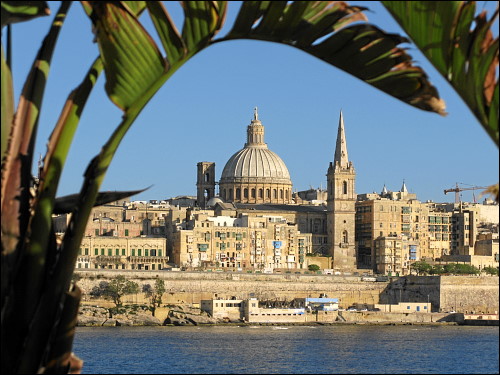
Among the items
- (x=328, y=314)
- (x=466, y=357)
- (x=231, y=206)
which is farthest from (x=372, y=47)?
(x=231, y=206)

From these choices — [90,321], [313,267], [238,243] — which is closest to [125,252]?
[238,243]

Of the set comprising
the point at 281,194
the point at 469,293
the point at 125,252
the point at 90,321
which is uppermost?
the point at 281,194

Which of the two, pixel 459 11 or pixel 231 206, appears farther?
pixel 231 206

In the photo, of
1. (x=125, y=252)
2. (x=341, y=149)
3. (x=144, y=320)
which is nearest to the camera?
(x=144, y=320)

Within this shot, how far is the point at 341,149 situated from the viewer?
10275cm

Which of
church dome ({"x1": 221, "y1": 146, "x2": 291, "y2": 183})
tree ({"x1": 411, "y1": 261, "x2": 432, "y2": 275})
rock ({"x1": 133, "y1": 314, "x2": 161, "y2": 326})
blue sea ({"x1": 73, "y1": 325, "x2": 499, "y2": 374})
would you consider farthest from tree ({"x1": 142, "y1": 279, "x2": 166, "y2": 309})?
church dome ({"x1": 221, "y1": 146, "x2": 291, "y2": 183})

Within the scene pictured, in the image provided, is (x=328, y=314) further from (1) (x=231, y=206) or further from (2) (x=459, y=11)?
(2) (x=459, y=11)

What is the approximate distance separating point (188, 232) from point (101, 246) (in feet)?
20.4

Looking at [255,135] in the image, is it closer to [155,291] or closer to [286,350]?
[155,291]

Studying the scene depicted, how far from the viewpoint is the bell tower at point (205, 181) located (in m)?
111

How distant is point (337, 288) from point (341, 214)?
13.2 meters

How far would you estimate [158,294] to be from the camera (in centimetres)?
7806

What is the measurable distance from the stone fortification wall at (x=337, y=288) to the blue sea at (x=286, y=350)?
10.5m

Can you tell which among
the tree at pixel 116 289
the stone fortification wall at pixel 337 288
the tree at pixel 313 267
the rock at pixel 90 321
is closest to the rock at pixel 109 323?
the rock at pixel 90 321
